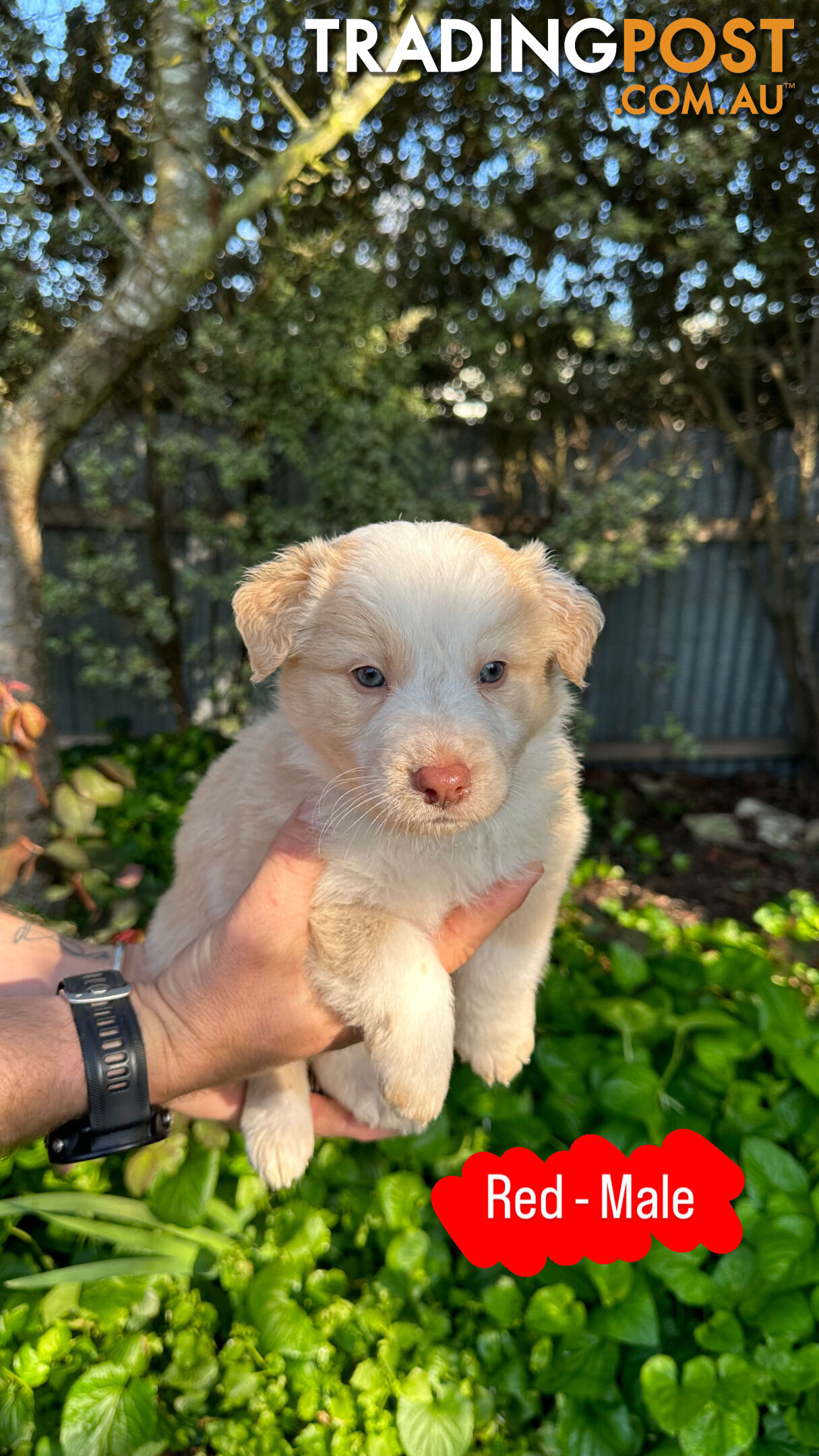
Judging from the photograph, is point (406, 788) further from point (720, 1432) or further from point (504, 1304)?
point (720, 1432)

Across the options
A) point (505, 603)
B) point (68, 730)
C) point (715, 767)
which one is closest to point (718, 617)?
point (715, 767)

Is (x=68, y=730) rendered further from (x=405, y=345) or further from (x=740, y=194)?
(x=740, y=194)

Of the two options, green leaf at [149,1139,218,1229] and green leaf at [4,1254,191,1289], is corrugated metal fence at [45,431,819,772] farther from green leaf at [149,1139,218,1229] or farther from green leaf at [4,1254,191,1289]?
green leaf at [4,1254,191,1289]

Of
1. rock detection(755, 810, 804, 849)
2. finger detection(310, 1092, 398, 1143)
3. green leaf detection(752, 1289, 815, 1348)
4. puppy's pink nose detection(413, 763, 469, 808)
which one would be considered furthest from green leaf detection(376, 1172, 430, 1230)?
rock detection(755, 810, 804, 849)

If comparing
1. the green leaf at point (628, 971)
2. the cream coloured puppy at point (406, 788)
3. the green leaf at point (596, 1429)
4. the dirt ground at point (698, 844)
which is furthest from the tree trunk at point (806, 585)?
the green leaf at point (596, 1429)

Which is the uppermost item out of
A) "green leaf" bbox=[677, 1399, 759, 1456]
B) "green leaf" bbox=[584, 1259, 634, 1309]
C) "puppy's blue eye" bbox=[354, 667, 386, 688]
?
"puppy's blue eye" bbox=[354, 667, 386, 688]

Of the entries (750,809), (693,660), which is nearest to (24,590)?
(750,809)
